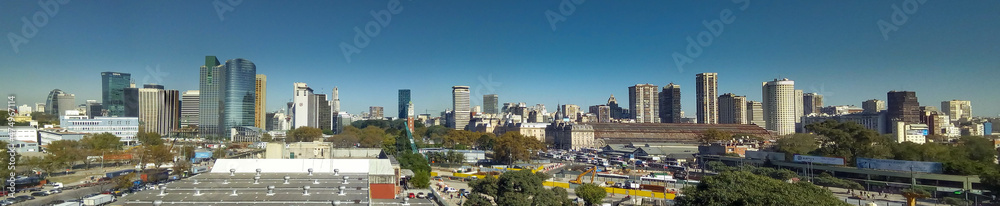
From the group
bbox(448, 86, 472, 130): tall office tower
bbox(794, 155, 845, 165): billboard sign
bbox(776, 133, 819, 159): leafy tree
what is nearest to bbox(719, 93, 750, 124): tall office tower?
bbox(448, 86, 472, 130): tall office tower

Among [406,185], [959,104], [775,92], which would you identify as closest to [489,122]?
[775,92]

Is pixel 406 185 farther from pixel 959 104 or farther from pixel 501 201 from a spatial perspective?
pixel 959 104

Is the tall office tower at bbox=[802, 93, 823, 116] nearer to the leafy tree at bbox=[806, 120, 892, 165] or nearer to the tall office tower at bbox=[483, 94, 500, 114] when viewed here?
the tall office tower at bbox=[483, 94, 500, 114]

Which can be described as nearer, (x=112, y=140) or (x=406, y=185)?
(x=406, y=185)

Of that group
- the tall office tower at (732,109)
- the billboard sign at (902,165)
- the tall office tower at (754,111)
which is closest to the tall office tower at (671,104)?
the tall office tower at (732,109)

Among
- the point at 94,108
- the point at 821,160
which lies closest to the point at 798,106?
the point at 821,160
